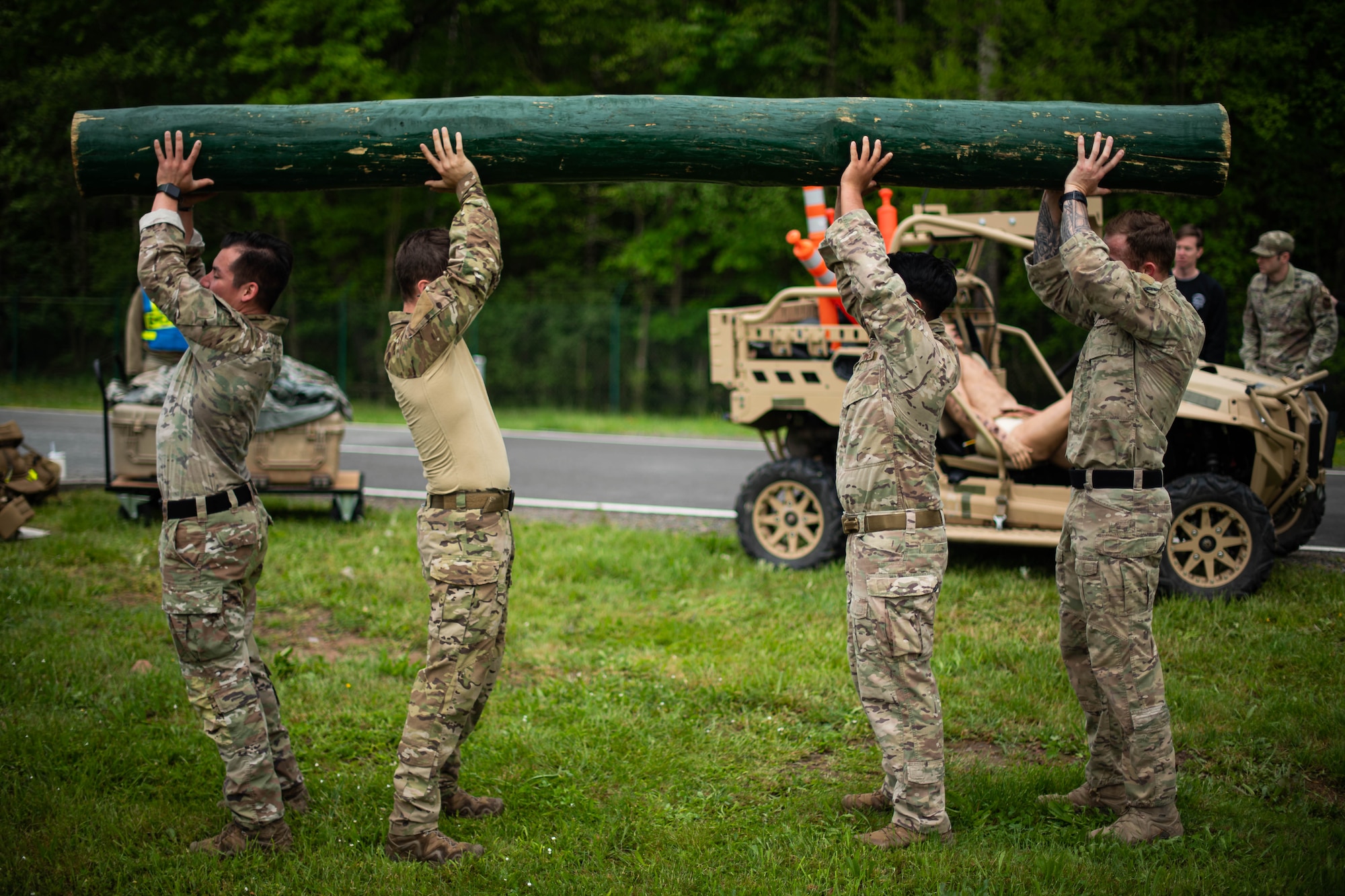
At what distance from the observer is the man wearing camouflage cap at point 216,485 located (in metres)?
3.62

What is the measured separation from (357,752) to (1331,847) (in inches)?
153

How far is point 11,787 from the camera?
415cm

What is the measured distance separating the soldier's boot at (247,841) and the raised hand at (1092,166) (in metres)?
3.69

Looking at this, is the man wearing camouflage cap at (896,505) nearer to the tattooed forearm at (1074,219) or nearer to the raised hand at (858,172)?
the raised hand at (858,172)

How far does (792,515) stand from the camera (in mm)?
7410

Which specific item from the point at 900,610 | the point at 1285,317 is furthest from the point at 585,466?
the point at 900,610

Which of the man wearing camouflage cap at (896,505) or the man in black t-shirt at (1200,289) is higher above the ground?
the man in black t-shirt at (1200,289)

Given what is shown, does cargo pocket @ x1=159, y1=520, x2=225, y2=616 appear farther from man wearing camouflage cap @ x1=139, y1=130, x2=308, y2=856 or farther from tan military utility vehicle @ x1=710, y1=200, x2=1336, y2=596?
tan military utility vehicle @ x1=710, y1=200, x2=1336, y2=596

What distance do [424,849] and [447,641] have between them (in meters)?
0.75

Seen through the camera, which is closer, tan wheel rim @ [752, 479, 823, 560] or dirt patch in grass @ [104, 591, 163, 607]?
dirt patch in grass @ [104, 591, 163, 607]

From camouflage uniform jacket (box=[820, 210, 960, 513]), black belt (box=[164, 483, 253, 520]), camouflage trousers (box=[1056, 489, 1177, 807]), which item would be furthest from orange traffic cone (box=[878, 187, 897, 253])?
Result: black belt (box=[164, 483, 253, 520])

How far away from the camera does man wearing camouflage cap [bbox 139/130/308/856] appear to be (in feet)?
11.9

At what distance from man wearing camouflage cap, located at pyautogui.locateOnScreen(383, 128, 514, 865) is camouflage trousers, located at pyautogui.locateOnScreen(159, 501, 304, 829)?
52cm

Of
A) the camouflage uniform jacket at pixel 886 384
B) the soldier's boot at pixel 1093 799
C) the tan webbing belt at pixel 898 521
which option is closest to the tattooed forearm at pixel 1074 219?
the camouflage uniform jacket at pixel 886 384
